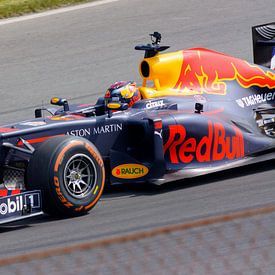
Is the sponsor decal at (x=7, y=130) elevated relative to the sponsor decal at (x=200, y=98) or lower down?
elevated

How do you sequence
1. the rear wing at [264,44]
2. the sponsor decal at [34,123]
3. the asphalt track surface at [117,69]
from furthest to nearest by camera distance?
the rear wing at [264,44] < the sponsor decal at [34,123] < the asphalt track surface at [117,69]

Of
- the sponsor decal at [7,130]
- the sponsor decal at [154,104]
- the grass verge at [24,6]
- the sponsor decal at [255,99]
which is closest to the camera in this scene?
the sponsor decal at [7,130]

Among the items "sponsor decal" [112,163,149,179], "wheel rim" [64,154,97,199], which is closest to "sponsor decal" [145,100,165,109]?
"sponsor decal" [112,163,149,179]

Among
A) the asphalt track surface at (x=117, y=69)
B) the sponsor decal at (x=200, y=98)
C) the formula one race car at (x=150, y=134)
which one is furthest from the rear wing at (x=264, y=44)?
the asphalt track surface at (x=117, y=69)

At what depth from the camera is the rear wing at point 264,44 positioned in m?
11.1

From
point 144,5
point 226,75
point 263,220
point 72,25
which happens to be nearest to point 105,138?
point 226,75

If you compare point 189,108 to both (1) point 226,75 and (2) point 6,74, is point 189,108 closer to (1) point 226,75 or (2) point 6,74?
(1) point 226,75

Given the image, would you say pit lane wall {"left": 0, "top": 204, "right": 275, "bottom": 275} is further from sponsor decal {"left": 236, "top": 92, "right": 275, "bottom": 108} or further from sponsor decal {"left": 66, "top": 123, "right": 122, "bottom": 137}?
sponsor decal {"left": 236, "top": 92, "right": 275, "bottom": 108}

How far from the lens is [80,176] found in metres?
8.57

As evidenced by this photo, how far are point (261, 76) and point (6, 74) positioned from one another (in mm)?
5479

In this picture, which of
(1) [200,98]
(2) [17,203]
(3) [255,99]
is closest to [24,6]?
(3) [255,99]

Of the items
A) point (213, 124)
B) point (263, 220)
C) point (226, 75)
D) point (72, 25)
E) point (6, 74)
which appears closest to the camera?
point (263, 220)

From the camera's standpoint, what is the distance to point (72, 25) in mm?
16844

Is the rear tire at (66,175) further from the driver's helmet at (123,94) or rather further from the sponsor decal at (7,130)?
the driver's helmet at (123,94)
